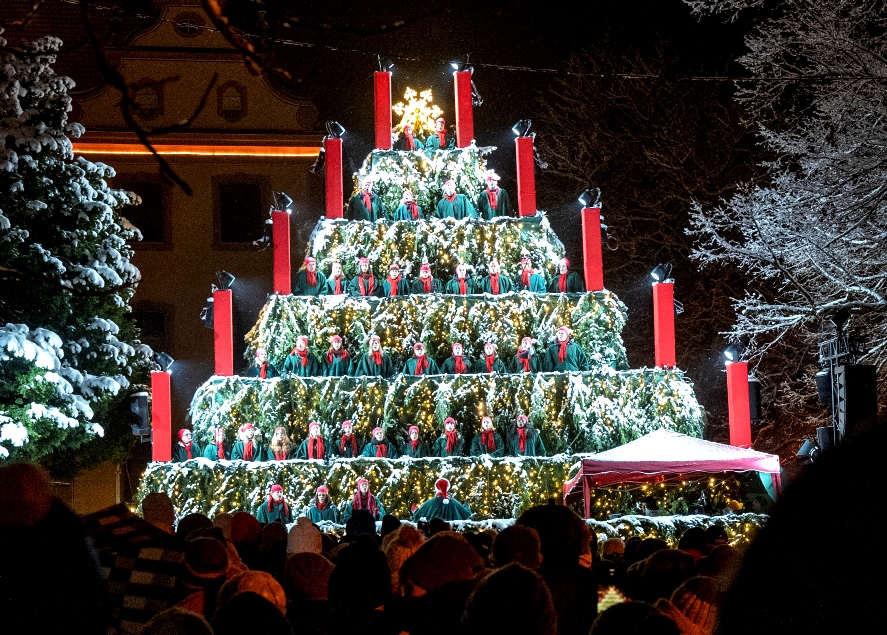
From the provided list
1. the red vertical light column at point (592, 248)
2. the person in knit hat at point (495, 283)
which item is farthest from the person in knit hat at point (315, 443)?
the red vertical light column at point (592, 248)

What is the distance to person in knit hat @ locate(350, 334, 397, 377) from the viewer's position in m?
19.0

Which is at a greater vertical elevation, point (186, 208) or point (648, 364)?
point (186, 208)

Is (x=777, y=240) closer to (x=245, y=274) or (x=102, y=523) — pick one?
(x=102, y=523)

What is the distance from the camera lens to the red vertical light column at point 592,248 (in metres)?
19.9

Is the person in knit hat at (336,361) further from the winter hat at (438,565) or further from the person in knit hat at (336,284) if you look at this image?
the winter hat at (438,565)

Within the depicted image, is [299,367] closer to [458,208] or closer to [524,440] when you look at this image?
[524,440]

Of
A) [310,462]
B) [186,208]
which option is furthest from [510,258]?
[186,208]

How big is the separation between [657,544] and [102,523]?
11.5ft

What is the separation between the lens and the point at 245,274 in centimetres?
2911

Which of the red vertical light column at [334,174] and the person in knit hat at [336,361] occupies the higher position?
the red vertical light column at [334,174]

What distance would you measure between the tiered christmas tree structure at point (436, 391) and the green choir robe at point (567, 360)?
0.89 feet

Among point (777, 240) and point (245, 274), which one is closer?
point (777, 240)

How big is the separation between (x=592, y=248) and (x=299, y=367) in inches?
231

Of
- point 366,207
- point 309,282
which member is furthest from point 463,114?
point 309,282
